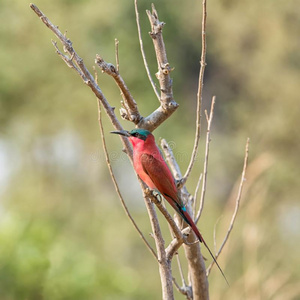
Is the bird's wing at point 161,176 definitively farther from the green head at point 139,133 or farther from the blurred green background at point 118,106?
the blurred green background at point 118,106

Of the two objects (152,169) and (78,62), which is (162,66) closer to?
(78,62)

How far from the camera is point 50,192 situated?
12.5 m

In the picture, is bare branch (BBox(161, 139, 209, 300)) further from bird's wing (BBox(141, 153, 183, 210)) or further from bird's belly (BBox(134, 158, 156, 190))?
bird's belly (BBox(134, 158, 156, 190))

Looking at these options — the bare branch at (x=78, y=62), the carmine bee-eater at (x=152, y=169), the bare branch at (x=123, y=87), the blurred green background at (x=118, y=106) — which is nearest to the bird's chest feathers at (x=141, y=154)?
the carmine bee-eater at (x=152, y=169)

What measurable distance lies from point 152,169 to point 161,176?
0.14ft

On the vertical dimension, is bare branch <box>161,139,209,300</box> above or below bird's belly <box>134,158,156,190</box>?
below

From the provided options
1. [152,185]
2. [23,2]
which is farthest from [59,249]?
[23,2]

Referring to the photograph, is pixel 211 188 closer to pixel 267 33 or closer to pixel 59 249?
pixel 267 33

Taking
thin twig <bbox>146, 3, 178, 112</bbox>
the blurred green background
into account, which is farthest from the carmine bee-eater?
the blurred green background

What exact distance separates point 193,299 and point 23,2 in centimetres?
1231

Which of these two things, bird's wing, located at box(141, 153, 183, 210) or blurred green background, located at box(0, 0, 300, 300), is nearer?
bird's wing, located at box(141, 153, 183, 210)

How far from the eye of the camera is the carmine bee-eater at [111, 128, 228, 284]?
2088mm

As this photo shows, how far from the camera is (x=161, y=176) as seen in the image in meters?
2.18

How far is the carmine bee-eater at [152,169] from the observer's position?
2088mm
